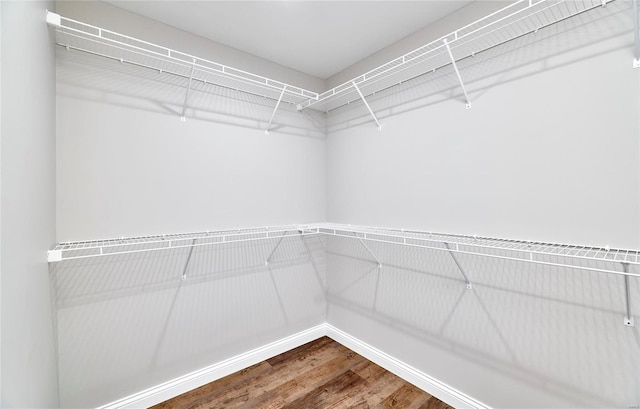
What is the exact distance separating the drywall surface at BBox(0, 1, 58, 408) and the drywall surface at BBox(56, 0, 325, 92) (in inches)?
9.9

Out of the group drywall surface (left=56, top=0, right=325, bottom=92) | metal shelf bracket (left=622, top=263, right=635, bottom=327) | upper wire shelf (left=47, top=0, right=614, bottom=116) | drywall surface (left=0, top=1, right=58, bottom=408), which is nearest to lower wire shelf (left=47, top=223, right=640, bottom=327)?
metal shelf bracket (left=622, top=263, right=635, bottom=327)

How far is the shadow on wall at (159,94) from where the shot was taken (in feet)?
4.78

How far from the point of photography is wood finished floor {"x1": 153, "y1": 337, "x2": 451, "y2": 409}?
5.47 feet

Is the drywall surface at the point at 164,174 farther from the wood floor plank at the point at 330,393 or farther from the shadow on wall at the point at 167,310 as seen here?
the wood floor plank at the point at 330,393

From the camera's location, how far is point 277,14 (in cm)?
163

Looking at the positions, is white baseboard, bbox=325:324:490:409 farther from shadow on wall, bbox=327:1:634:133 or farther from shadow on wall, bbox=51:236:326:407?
shadow on wall, bbox=327:1:634:133

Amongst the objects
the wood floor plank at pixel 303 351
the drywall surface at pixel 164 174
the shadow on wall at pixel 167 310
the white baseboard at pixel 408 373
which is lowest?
the wood floor plank at pixel 303 351

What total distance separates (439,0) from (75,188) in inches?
86.6

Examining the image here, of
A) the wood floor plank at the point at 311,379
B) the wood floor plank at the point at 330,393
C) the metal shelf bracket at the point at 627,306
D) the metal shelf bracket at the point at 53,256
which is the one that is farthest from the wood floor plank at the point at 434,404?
the metal shelf bracket at the point at 53,256

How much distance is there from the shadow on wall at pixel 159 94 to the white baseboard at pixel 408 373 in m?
1.79

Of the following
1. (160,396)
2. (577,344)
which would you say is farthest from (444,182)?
(160,396)

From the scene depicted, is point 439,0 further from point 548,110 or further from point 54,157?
point 54,157

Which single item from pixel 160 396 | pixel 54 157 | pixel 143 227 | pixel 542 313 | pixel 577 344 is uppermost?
pixel 54 157

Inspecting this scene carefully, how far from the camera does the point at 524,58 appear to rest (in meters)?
1.36
